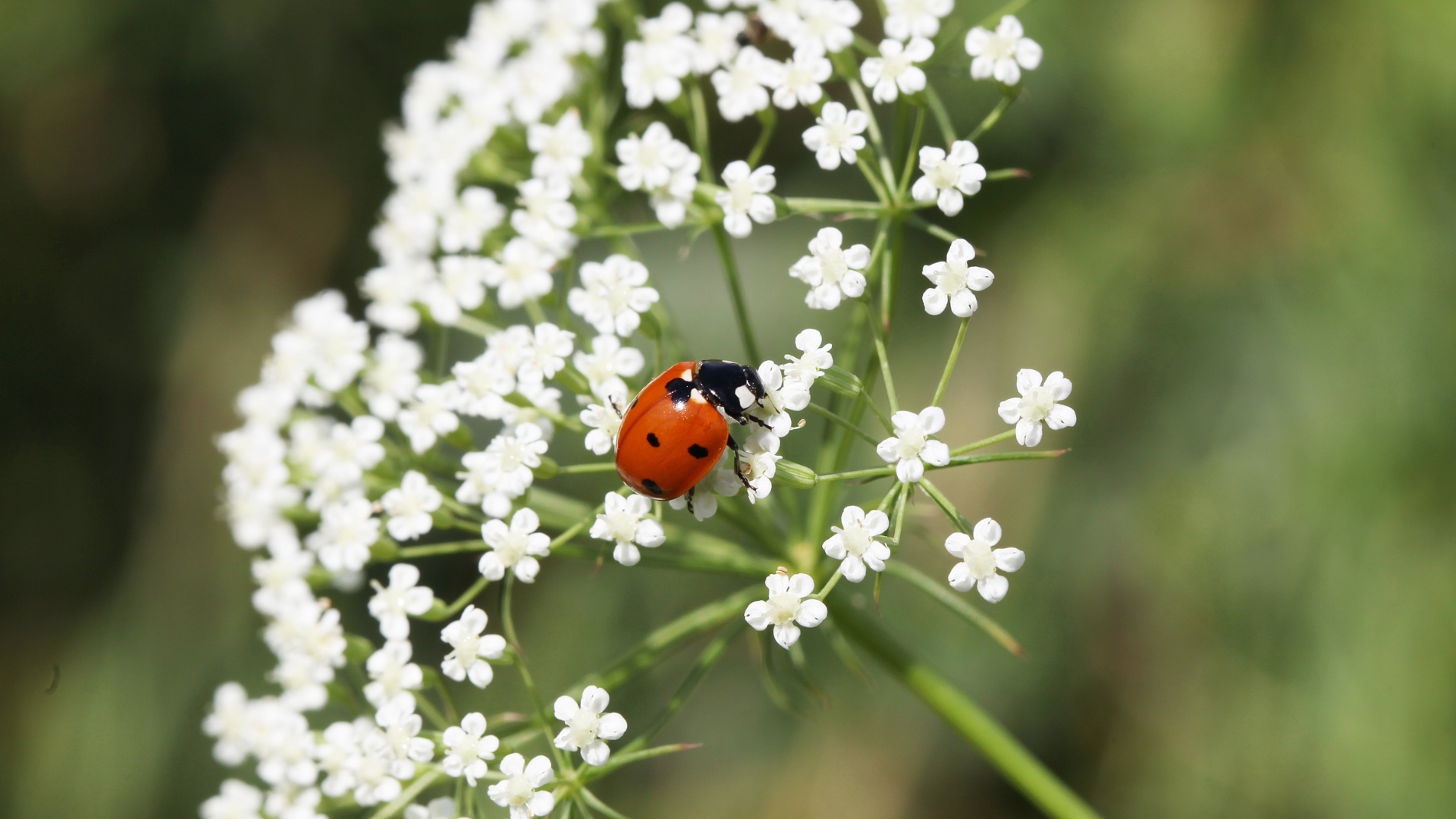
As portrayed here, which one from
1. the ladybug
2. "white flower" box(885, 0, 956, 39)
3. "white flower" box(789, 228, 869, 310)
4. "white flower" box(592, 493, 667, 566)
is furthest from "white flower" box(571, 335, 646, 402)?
"white flower" box(885, 0, 956, 39)

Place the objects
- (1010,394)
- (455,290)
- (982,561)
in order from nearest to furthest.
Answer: (982,561) < (455,290) < (1010,394)

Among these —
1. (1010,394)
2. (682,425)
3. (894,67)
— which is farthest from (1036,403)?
(1010,394)

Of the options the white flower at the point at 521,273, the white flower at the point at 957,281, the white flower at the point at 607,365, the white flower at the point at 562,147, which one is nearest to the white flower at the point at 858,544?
the white flower at the point at 957,281

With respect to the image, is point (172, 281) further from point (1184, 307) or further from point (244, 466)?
point (1184, 307)

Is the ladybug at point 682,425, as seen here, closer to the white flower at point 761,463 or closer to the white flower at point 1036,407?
the white flower at point 761,463

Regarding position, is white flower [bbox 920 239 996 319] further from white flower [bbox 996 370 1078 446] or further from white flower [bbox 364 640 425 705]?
white flower [bbox 364 640 425 705]

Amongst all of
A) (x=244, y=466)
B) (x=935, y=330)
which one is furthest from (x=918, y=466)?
(x=935, y=330)

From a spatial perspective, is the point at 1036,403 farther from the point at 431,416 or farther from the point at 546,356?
the point at 431,416
